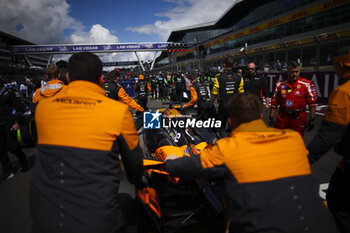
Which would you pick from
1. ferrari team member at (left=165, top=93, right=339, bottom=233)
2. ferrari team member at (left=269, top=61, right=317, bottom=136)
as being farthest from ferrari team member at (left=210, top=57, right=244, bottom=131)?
ferrari team member at (left=165, top=93, right=339, bottom=233)

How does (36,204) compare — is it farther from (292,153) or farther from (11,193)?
(11,193)

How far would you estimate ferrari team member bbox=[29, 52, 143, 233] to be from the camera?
1173 millimetres

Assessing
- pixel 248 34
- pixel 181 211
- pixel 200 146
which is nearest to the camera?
pixel 181 211

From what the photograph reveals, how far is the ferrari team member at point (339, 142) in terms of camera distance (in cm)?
158

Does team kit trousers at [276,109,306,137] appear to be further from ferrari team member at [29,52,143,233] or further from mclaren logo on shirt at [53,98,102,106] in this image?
mclaren logo on shirt at [53,98,102,106]

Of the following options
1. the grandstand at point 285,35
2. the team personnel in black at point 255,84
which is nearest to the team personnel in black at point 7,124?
the grandstand at point 285,35

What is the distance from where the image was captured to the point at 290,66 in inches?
146

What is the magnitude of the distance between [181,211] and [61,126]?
4.77 feet

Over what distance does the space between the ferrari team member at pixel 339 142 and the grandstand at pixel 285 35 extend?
543 mm

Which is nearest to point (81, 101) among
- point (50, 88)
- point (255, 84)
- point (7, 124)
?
point (50, 88)

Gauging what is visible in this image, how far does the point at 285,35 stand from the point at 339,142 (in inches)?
1034

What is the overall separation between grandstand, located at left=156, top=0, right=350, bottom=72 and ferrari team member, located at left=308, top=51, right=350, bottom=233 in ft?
1.78

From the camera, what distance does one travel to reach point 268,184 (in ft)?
3.87

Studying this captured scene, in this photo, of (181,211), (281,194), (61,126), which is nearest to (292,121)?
(181,211)
